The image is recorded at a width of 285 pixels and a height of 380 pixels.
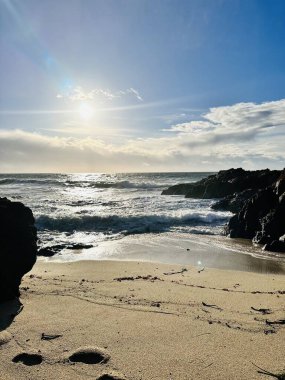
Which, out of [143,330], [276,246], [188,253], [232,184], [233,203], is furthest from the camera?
[232,184]

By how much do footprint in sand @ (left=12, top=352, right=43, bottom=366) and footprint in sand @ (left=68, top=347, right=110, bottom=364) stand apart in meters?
0.33

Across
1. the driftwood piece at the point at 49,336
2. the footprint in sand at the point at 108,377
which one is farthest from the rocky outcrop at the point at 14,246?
the footprint in sand at the point at 108,377

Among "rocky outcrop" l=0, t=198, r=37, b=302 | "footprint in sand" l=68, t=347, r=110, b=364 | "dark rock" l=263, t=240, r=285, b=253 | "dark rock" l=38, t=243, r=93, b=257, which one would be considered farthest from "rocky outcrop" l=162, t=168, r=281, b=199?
"footprint in sand" l=68, t=347, r=110, b=364

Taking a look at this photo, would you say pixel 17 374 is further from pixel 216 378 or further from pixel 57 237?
pixel 57 237

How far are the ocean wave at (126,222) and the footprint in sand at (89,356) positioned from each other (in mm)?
12847

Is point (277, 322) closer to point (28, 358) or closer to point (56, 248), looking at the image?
point (28, 358)

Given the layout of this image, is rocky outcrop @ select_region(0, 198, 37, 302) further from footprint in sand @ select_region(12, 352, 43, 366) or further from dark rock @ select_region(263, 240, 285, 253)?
dark rock @ select_region(263, 240, 285, 253)

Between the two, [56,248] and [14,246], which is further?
[56,248]

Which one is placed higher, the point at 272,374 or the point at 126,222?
the point at 272,374

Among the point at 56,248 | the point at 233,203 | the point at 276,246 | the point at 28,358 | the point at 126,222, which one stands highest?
the point at 233,203

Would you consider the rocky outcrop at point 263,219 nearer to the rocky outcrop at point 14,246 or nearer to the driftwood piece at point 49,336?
the rocky outcrop at point 14,246

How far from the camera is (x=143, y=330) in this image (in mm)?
4648

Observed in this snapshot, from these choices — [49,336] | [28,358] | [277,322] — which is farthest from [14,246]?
[277,322]

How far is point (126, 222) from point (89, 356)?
15.5 metres
